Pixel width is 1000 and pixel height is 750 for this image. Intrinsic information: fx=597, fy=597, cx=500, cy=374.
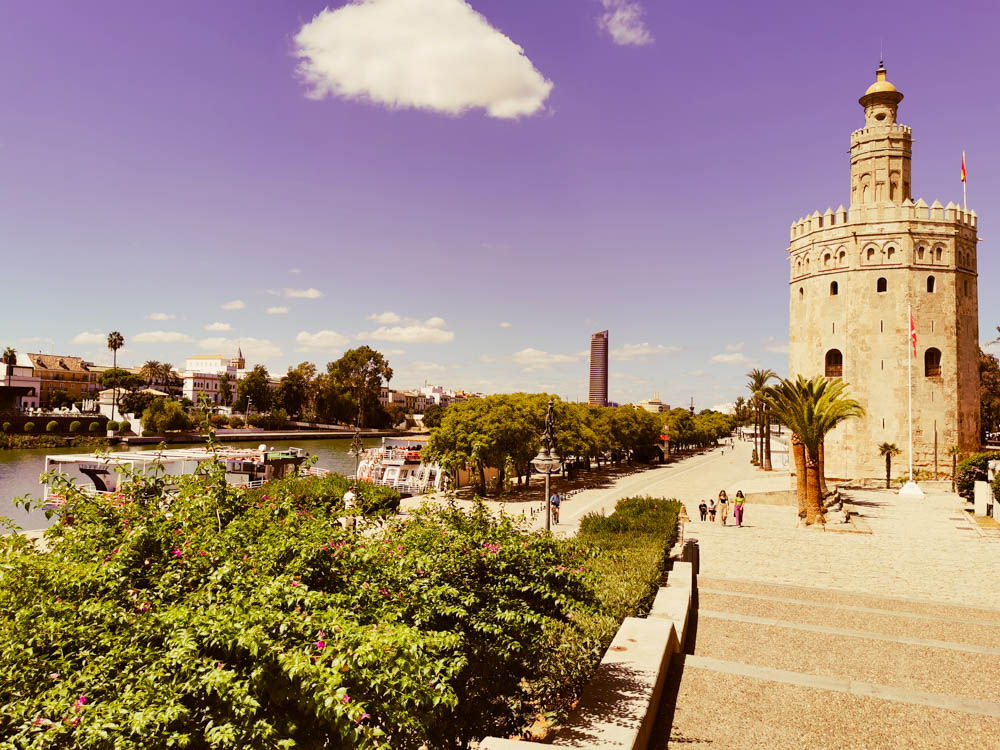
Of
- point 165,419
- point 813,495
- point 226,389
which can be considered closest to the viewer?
point 813,495

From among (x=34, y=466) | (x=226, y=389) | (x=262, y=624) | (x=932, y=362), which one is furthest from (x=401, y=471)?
(x=226, y=389)

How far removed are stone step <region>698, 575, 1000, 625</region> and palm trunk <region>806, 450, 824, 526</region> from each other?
1345cm

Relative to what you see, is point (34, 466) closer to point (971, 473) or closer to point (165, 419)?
point (165, 419)

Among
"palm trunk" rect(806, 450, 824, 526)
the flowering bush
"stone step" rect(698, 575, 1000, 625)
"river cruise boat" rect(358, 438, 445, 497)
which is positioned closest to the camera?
the flowering bush

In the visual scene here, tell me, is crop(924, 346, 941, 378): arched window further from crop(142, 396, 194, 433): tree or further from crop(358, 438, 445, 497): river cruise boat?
crop(142, 396, 194, 433): tree

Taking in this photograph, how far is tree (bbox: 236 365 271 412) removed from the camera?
106938mm

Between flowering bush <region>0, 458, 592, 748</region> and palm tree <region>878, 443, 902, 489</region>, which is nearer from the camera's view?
flowering bush <region>0, 458, 592, 748</region>

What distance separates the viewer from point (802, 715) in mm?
7688

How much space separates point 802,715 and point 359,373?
101914 mm

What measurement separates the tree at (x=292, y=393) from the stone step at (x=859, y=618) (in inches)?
4187

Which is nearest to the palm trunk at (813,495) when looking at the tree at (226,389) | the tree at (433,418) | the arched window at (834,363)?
the arched window at (834,363)

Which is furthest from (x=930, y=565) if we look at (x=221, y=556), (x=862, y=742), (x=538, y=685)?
(x=221, y=556)

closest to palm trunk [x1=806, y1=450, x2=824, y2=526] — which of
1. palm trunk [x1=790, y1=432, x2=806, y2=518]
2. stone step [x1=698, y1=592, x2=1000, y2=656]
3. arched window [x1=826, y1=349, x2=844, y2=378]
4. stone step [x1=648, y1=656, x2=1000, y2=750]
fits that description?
palm trunk [x1=790, y1=432, x2=806, y2=518]

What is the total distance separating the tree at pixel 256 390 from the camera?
351ft
